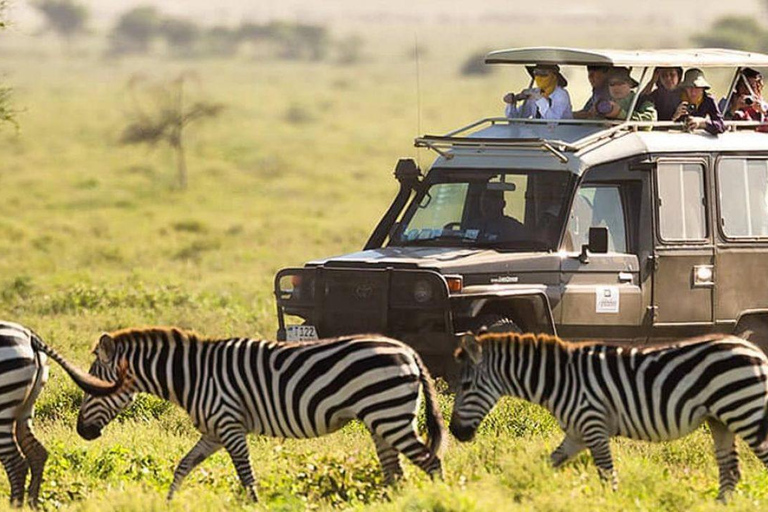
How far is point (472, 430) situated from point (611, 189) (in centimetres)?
338

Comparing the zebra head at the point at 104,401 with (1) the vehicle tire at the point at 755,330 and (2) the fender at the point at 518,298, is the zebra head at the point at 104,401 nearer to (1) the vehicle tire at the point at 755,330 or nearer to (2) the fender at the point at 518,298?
(2) the fender at the point at 518,298

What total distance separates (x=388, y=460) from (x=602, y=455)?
1107mm

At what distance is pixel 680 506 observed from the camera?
26.3 feet

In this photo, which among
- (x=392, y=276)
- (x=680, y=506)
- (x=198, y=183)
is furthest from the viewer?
(x=198, y=183)

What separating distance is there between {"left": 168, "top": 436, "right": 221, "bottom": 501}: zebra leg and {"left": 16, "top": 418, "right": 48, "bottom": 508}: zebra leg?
73cm

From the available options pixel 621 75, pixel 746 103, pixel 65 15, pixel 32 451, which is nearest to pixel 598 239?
pixel 621 75

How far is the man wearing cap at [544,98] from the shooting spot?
40.4 ft

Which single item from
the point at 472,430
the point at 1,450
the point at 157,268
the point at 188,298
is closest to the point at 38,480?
the point at 1,450

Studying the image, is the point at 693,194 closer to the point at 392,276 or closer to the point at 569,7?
the point at 392,276

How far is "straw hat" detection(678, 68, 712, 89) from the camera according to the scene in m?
12.3

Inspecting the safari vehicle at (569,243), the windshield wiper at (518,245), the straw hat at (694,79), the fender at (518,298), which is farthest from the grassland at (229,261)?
the straw hat at (694,79)

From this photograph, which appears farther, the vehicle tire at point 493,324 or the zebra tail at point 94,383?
the vehicle tire at point 493,324

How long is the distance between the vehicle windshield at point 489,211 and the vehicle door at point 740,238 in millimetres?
1341

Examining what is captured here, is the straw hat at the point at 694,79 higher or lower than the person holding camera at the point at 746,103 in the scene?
higher
